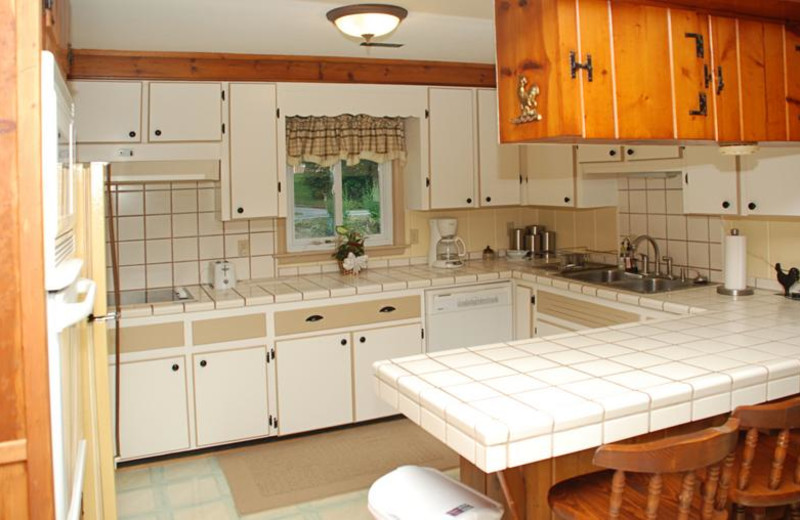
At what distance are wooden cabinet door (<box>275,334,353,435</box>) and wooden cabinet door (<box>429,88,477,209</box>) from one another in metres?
1.28

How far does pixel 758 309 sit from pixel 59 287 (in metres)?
2.90

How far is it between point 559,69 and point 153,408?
2.87 meters

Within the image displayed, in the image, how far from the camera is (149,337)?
12.4 ft

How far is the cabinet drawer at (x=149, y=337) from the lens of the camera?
3.71m

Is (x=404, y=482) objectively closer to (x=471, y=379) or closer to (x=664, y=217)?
(x=471, y=379)

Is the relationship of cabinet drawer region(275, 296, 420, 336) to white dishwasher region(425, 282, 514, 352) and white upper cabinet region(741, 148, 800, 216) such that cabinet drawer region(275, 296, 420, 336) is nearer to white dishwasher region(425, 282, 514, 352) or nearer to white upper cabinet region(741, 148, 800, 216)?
white dishwasher region(425, 282, 514, 352)

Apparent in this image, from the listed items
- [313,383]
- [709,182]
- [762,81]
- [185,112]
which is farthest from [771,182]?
[185,112]

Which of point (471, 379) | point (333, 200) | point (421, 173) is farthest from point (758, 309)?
point (333, 200)

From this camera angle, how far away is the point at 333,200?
16.1 feet

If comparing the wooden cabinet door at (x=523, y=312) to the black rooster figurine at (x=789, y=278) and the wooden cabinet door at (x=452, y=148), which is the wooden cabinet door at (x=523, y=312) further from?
Result: the black rooster figurine at (x=789, y=278)

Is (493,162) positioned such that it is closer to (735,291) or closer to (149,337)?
(735,291)

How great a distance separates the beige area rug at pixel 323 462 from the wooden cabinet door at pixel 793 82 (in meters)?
2.29

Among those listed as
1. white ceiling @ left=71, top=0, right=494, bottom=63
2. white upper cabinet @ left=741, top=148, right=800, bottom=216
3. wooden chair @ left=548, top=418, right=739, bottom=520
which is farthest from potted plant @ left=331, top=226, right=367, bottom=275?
wooden chair @ left=548, top=418, right=739, bottom=520

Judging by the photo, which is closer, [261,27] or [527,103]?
[527,103]
